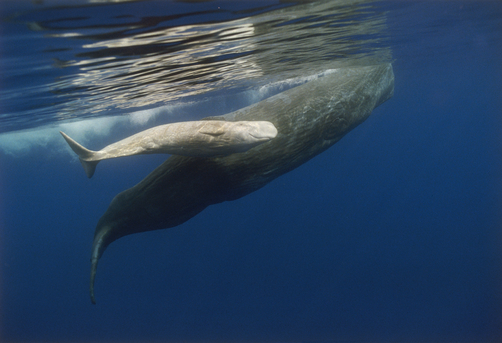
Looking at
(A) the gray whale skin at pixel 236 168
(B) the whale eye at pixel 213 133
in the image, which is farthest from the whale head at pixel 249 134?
(A) the gray whale skin at pixel 236 168

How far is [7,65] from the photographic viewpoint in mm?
7223

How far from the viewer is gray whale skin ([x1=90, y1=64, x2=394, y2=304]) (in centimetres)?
504

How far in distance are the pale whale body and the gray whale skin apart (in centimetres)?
110

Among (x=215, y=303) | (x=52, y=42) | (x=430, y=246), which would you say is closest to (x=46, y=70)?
(x=52, y=42)

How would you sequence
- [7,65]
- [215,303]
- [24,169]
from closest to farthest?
1. [7,65]
2. [215,303]
3. [24,169]

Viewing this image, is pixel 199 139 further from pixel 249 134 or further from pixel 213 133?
pixel 249 134

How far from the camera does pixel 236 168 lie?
16.4ft

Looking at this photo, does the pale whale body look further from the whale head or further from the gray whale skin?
the gray whale skin

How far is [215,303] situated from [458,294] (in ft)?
96.7

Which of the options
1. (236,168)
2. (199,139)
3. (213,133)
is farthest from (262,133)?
(236,168)

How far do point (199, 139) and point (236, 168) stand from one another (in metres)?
1.45

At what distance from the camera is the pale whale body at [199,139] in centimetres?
354

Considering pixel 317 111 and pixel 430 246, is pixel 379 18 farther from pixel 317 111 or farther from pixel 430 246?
pixel 430 246

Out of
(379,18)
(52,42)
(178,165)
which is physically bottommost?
(178,165)
